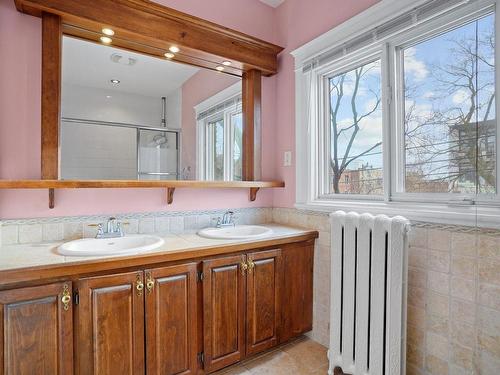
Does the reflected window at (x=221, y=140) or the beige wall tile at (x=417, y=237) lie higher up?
the reflected window at (x=221, y=140)

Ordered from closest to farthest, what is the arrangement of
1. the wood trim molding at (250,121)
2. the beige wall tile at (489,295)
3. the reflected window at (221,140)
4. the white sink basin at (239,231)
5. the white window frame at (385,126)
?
1. the beige wall tile at (489,295)
2. the white window frame at (385,126)
3. the white sink basin at (239,231)
4. the reflected window at (221,140)
5. the wood trim molding at (250,121)

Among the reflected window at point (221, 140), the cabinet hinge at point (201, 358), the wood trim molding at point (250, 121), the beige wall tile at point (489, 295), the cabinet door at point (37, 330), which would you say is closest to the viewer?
the cabinet door at point (37, 330)

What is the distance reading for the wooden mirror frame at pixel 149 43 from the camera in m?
1.52

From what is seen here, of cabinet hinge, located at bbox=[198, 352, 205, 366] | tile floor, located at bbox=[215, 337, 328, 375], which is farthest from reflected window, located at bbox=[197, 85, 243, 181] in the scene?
tile floor, located at bbox=[215, 337, 328, 375]

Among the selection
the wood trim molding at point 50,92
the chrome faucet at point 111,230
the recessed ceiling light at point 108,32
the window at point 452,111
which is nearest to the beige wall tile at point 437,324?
the window at point 452,111

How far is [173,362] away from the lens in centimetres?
147

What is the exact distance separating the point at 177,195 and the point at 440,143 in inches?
64.1

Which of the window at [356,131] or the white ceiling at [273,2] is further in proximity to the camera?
the white ceiling at [273,2]

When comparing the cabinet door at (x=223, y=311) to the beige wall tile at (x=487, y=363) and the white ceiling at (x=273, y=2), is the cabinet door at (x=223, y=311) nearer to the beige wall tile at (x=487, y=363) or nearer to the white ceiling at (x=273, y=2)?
the beige wall tile at (x=487, y=363)

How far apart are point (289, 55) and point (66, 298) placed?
2.19 m

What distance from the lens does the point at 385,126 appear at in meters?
1.68

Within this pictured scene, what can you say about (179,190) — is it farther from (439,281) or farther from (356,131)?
(439,281)

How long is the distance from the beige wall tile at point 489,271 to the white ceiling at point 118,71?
1.98 meters

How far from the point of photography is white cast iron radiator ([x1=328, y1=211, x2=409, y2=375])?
139 cm
